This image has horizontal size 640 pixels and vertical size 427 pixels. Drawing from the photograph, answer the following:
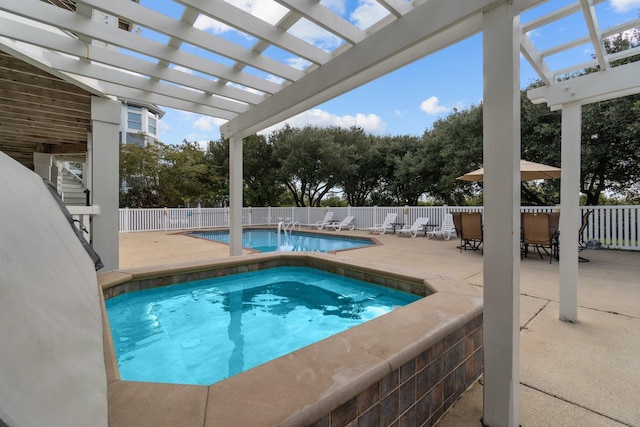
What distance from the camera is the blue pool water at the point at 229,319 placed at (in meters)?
2.70

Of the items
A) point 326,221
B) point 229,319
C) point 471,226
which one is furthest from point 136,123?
point 471,226

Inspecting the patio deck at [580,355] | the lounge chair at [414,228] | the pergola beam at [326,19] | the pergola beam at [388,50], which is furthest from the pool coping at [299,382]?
the lounge chair at [414,228]

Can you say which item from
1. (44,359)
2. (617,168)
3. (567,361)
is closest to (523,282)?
(567,361)

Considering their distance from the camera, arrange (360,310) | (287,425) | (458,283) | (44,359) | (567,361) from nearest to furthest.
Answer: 1. (44,359)
2. (287,425)
3. (567,361)
4. (458,283)
5. (360,310)

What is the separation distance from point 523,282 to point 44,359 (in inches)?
202

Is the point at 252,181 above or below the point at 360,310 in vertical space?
above

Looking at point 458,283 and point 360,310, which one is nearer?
point 458,283

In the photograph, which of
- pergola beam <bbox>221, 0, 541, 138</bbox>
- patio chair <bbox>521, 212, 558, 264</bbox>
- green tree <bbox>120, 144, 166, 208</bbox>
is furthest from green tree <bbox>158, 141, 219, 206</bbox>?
patio chair <bbox>521, 212, 558, 264</bbox>

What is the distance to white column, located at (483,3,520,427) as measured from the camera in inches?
61.8

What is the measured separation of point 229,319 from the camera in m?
3.70

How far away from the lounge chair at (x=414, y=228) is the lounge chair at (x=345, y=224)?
2.79 m

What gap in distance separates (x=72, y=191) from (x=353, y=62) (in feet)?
43.2

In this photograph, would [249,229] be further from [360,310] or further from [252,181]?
[360,310]

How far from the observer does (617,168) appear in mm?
9273
